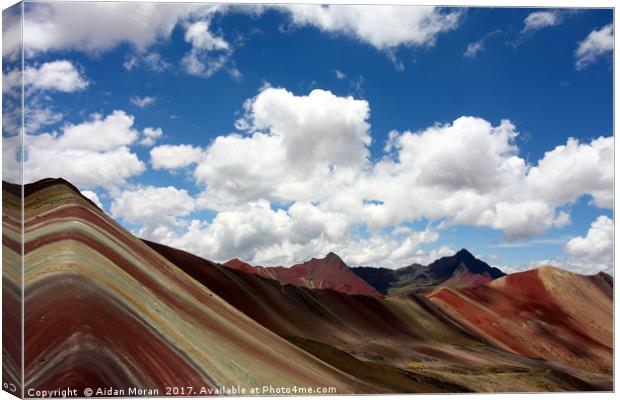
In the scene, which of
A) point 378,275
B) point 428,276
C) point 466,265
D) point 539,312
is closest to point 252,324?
point 466,265

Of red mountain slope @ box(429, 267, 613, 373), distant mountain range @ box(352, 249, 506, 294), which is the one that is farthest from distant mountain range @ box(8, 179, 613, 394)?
distant mountain range @ box(352, 249, 506, 294)

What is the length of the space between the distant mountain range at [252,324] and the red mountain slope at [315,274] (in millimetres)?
134

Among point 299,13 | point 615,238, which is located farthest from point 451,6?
point 615,238

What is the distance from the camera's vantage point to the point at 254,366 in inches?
656

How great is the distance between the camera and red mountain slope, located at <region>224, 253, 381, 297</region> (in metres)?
29.2

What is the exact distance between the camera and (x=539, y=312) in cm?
3256

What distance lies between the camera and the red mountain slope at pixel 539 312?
28703 mm

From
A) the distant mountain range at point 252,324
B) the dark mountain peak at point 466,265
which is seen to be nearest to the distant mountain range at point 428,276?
the dark mountain peak at point 466,265

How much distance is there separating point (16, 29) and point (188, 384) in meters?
11.8

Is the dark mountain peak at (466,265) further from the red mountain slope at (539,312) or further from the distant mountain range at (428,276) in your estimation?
the red mountain slope at (539,312)

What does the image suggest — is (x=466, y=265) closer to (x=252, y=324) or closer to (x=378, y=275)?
(x=378, y=275)

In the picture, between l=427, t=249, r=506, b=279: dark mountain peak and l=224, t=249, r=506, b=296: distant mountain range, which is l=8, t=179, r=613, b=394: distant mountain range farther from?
l=427, t=249, r=506, b=279: dark mountain peak

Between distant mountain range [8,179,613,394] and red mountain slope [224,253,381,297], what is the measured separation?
134 mm

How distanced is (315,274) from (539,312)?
14.3m
